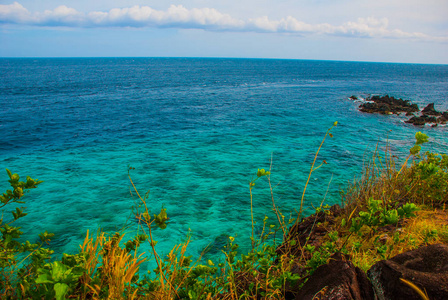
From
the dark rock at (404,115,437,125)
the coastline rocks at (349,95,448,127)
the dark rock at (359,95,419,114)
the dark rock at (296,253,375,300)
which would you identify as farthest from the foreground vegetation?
the dark rock at (359,95,419,114)

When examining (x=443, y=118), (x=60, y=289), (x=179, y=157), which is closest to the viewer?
(x=60, y=289)

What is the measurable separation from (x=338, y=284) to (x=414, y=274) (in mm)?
714

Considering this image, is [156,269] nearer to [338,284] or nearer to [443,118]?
[338,284]

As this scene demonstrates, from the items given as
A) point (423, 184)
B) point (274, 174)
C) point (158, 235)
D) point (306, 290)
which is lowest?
point (158, 235)

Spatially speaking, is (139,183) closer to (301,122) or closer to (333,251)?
(333,251)

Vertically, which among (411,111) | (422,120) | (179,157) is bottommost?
(179,157)

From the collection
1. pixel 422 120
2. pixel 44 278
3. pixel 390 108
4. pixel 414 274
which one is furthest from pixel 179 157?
pixel 390 108

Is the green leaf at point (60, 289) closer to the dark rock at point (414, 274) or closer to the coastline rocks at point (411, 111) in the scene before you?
the dark rock at point (414, 274)

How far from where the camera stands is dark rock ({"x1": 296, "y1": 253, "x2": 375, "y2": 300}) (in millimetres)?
2770

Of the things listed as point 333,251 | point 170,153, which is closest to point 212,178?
point 170,153

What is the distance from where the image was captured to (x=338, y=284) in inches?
111

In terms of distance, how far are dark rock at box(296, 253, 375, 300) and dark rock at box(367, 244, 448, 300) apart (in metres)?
0.13

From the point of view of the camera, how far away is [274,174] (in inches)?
539

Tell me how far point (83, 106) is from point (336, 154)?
96.2 feet
